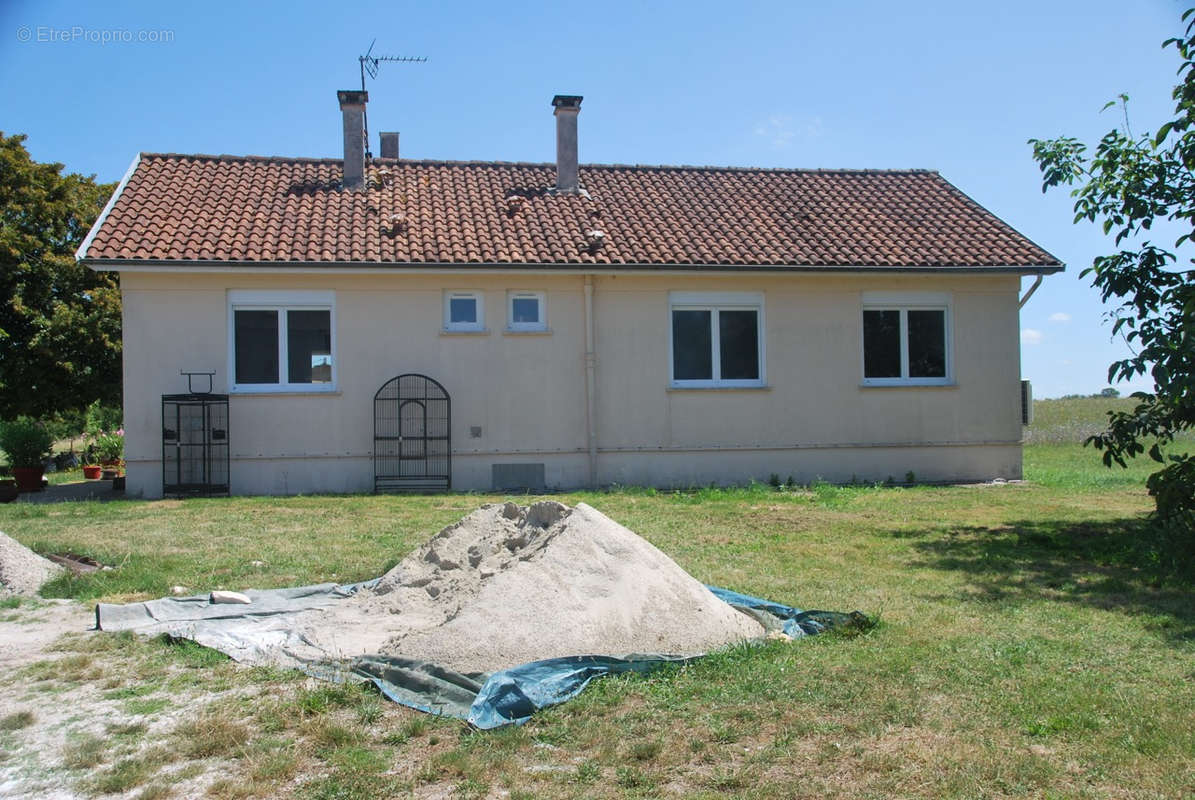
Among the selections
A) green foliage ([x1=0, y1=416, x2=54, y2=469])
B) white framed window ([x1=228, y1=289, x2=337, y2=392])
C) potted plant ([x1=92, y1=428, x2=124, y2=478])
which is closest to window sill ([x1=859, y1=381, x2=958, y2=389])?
white framed window ([x1=228, y1=289, x2=337, y2=392])

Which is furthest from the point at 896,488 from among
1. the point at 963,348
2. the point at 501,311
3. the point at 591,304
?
the point at 501,311

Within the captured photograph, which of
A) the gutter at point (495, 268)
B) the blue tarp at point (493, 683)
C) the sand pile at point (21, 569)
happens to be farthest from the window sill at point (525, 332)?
the blue tarp at point (493, 683)

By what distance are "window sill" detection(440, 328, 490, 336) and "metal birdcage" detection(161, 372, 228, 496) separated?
11.2 ft

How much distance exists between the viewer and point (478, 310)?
15570 mm

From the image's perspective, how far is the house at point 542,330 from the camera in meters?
14.8

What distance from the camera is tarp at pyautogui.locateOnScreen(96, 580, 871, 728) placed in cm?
473

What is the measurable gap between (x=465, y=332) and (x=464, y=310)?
441 millimetres

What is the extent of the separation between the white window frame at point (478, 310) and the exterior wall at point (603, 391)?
14cm

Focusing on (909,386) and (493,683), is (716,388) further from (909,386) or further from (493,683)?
(493,683)

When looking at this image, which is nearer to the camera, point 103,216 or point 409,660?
point 409,660

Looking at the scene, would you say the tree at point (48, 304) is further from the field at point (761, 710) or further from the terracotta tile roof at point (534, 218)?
the field at point (761, 710)

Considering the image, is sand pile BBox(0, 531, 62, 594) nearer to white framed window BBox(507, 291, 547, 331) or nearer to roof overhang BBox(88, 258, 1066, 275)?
roof overhang BBox(88, 258, 1066, 275)

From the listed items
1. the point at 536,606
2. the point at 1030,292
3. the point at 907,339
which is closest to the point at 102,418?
the point at 907,339

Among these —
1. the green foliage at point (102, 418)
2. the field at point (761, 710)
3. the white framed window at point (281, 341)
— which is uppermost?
the white framed window at point (281, 341)
